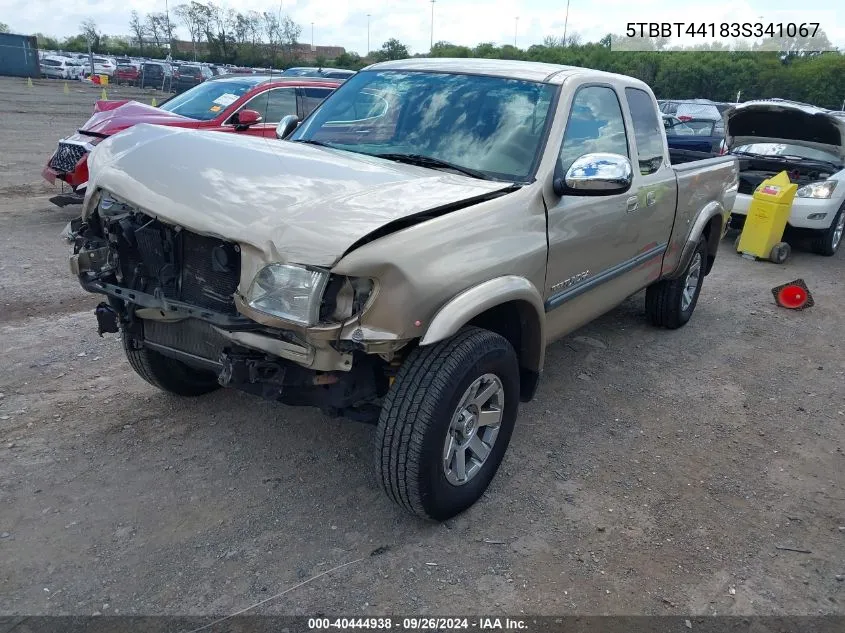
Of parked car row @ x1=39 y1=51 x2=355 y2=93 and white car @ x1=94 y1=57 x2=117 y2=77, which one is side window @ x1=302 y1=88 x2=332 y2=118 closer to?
parked car row @ x1=39 y1=51 x2=355 y2=93

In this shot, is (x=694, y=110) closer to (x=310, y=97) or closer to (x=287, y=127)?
(x=310, y=97)

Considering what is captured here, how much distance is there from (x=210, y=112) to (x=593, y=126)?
617 cm

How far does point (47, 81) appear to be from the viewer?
40906 millimetres

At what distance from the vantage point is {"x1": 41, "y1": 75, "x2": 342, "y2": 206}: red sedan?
8.24 metres

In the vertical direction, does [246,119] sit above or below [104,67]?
below

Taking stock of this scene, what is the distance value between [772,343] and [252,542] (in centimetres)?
473

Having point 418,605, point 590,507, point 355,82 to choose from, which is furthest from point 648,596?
point 355,82

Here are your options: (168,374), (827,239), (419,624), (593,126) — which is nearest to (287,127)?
(168,374)

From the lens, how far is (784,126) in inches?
380

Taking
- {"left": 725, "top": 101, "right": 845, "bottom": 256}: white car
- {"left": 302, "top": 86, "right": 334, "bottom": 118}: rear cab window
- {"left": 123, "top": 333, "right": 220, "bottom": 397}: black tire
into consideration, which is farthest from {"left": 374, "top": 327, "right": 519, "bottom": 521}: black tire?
{"left": 725, "top": 101, "right": 845, "bottom": 256}: white car

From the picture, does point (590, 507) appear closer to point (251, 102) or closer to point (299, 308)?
point (299, 308)

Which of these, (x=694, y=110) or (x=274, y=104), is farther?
(x=694, y=110)

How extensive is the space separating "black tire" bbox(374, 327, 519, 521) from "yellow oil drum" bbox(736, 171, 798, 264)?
22.1 ft

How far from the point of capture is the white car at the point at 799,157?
28.7ft
